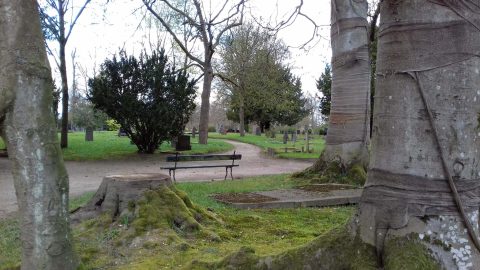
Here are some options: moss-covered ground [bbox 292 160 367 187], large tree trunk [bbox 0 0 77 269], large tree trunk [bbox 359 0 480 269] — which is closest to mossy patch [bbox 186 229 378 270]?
large tree trunk [bbox 359 0 480 269]

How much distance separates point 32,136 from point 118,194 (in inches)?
97.4

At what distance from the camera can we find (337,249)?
3195 millimetres

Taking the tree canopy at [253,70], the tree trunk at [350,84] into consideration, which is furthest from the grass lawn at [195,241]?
the tree canopy at [253,70]

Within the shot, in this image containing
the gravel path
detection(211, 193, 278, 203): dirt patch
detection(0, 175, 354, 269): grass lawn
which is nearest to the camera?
detection(0, 175, 354, 269): grass lawn

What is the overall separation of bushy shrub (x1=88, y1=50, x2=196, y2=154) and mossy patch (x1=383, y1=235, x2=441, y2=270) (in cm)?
1926

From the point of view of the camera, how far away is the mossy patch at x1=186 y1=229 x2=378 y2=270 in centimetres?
304

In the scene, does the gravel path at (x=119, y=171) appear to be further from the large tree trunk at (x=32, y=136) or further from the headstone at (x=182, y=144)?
the large tree trunk at (x=32, y=136)

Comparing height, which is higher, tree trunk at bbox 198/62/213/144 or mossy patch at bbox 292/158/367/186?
tree trunk at bbox 198/62/213/144

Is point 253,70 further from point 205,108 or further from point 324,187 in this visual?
point 324,187

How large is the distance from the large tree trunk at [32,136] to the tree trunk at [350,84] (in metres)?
8.98

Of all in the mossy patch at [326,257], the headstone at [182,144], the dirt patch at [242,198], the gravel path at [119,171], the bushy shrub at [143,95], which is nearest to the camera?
the mossy patch at [326,257]

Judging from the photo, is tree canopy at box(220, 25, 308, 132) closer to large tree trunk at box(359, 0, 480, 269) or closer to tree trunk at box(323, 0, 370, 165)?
tree trunk at box(323, 0, 370, 165)

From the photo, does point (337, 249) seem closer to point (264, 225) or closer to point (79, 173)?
Answer: point (264, 225)

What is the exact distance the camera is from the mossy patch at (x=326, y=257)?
9.96 feet
